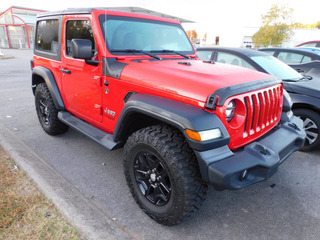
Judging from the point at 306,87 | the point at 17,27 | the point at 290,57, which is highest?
the point at 290,57

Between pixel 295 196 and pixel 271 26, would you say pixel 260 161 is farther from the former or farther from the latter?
pixel 271 26

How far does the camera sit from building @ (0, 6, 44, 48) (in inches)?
1025

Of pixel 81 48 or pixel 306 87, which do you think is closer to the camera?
pixel 81 48

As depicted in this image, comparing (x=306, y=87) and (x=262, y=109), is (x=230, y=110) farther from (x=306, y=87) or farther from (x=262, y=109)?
(x=306, y=87)

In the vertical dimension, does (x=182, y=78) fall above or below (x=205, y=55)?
above

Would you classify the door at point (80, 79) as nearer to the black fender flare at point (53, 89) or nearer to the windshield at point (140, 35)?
the black fender flare at point (53, 89)

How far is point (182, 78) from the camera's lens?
2066mm

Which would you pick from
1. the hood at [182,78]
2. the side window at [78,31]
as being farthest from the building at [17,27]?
the hood at [182,78]

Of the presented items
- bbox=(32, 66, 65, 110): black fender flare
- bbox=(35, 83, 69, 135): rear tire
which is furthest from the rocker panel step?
bbox=(35, 83, 69, 135): rear tire

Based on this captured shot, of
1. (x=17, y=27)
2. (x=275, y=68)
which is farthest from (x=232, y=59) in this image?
(x=17, y=27)

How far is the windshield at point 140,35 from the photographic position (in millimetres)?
2713

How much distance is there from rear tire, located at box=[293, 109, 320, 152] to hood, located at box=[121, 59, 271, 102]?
5.50ft

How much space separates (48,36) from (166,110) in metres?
2.83

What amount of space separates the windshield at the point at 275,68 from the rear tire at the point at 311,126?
68 centimetres
